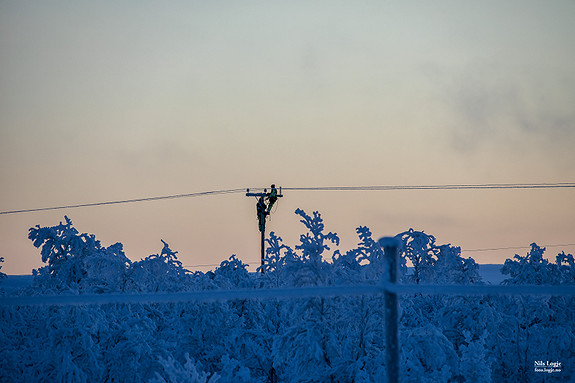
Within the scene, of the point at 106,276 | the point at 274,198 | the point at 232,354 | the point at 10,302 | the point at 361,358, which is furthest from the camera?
the point at 274,198

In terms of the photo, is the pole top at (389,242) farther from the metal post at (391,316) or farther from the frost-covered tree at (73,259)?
the frost-covered tree at (73,259)

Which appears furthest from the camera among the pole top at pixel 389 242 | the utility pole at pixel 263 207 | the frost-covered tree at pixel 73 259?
the utility pole at pixel 263 207

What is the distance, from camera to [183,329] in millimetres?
15070

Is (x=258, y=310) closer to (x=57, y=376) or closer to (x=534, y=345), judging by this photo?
(x=57, y=376)

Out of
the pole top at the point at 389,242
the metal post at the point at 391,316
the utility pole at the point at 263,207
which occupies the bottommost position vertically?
the metal post at the point at 391,316

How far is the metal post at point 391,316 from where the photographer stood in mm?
3749

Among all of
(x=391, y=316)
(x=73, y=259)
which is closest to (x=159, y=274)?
(x=73, y=259)

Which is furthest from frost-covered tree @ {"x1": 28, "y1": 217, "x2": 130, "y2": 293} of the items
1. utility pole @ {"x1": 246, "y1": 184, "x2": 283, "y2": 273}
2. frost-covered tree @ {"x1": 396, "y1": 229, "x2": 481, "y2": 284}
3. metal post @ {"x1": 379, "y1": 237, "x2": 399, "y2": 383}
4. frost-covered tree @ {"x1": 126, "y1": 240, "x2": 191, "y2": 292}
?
utility pole @ {"x1": 246, "y1": 184, "x2": 283, "y2": 273}

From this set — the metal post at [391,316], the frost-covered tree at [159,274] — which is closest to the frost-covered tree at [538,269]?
the frost-covered tree at [159,274]

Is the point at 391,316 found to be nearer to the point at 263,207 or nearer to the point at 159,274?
the point at 159,274

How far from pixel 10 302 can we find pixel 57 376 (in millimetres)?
8260

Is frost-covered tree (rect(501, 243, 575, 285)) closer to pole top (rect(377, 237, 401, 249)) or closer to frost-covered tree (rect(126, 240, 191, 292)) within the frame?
frost-covered tree (rect(126, 240, 191, 292))

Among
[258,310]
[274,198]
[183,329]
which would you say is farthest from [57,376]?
[274,198]

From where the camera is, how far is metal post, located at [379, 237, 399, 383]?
12.3ft
